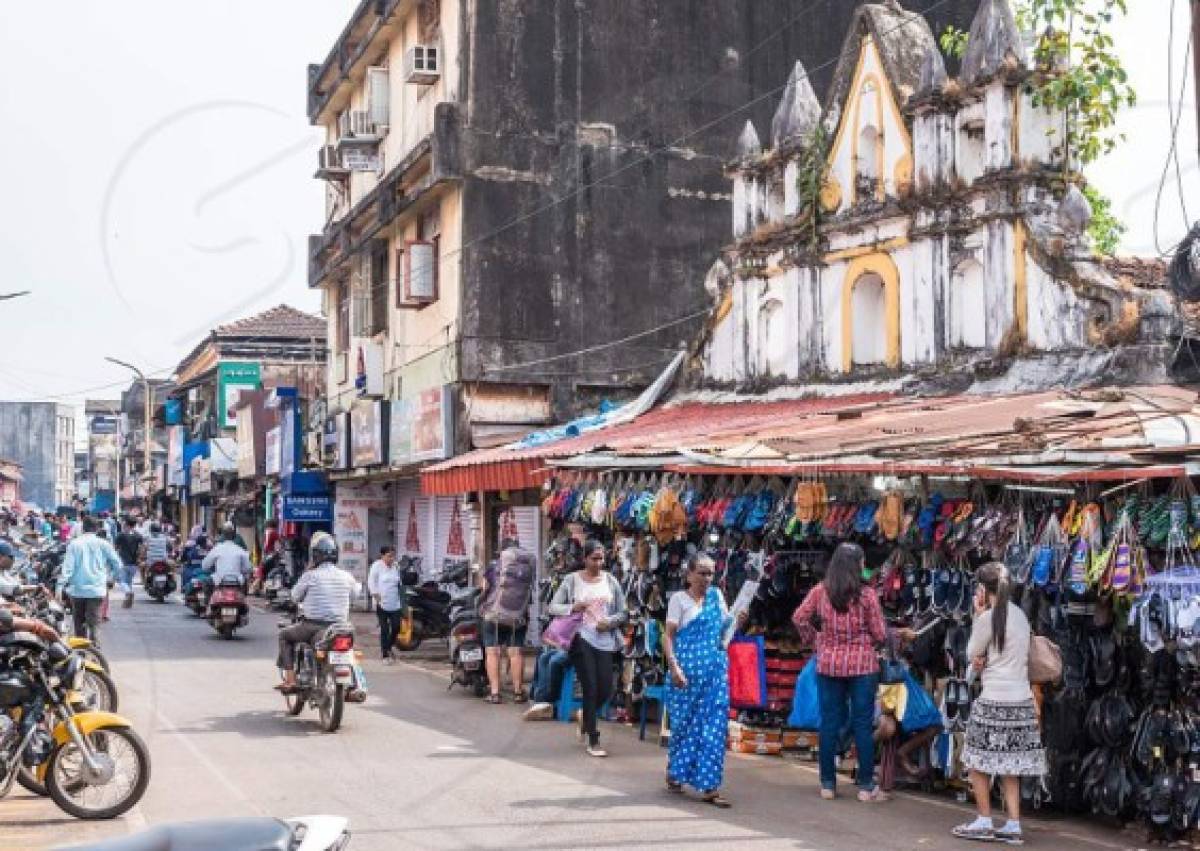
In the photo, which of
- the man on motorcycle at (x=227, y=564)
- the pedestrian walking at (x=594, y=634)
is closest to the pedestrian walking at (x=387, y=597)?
the man on motorcycle at (x=227, y=564)

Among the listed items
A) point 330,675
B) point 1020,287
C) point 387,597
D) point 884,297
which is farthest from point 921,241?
point 387,597

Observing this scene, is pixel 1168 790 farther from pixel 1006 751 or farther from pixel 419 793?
pixel 419 793

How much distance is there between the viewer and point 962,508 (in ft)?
34.6

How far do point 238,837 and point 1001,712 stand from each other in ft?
17.8

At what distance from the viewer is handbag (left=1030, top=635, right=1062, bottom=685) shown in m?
9.04

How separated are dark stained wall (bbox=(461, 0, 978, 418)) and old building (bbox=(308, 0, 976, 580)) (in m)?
0.03

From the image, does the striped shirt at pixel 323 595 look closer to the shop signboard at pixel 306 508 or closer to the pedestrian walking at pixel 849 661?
the pedestrian walking at pixel 849 661

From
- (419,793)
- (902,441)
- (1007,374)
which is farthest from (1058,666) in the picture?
(1007,374)

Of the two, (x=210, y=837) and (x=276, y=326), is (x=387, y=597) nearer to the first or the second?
(x=210, y=837)

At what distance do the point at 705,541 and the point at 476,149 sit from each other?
12.3m

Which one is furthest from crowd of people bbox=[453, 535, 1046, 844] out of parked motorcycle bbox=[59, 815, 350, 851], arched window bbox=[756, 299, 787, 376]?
arched window bbox=[756, 299, 787, 376]

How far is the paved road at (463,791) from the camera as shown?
8953 millimetres

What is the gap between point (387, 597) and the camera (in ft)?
64.0

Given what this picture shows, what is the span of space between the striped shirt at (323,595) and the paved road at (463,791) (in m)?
0.99
